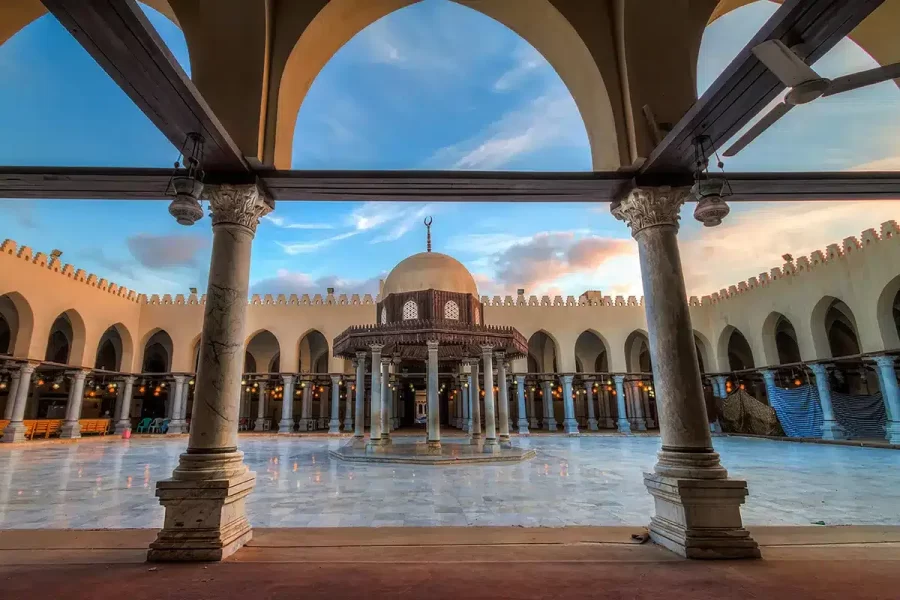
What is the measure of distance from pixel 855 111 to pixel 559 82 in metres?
3.46

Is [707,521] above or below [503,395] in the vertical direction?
below

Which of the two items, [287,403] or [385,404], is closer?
[385,404]

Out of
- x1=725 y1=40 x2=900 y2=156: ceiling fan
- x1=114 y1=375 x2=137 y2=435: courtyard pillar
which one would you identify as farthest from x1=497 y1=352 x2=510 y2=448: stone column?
x1=114 y1=375 x2=137 y2=435: courtyard pillar

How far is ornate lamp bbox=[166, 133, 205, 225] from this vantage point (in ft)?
12.6

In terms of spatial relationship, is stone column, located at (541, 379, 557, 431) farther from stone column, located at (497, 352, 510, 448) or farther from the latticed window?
the latticed window

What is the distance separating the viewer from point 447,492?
24.7 feet

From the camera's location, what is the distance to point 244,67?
15.3ft

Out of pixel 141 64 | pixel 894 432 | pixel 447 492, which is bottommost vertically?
pixel 447 492

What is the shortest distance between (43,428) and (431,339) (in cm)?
1973

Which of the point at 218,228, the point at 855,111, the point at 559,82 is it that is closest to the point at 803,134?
the point at 855,111

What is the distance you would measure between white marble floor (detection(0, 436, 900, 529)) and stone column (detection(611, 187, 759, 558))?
1.65m

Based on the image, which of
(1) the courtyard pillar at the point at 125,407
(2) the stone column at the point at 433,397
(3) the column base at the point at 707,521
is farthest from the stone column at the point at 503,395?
(1) the courtyard pillar at the point at 125,407

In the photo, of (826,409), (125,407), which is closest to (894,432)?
(826,409)

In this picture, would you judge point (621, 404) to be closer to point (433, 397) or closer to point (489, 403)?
point (489, 403)
